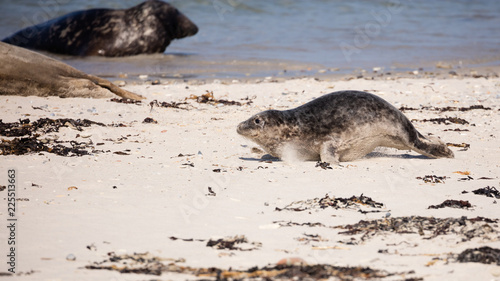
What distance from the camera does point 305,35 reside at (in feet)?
63.3

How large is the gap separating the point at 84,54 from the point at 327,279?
1332cm

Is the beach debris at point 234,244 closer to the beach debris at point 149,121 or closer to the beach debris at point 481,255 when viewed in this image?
the beach debris at point 481,255

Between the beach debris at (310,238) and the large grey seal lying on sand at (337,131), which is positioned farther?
the large grey seal lying on sand at (337,131)

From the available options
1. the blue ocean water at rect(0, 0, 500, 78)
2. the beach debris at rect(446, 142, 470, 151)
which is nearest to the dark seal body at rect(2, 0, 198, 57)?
the blue ocean water at rect(0, 0, 500, 78)

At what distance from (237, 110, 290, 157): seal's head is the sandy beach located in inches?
7.1

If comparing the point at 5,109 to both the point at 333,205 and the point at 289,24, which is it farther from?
the point at 289,24

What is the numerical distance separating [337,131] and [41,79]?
4.61 metres

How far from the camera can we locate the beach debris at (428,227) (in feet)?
13.0

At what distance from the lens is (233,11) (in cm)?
2353

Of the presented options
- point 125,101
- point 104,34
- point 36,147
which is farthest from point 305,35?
point 36,147

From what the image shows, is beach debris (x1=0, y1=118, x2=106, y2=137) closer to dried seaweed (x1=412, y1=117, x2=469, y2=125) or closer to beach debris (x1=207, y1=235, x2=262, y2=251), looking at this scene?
beach debris (x1=207, y1=235, x2=262, y2=251)

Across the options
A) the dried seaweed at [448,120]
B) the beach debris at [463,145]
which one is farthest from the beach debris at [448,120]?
the beach debris at [463,145]

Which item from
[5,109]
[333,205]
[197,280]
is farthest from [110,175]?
[5,109]

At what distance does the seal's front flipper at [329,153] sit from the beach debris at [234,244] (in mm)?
A: 2383
